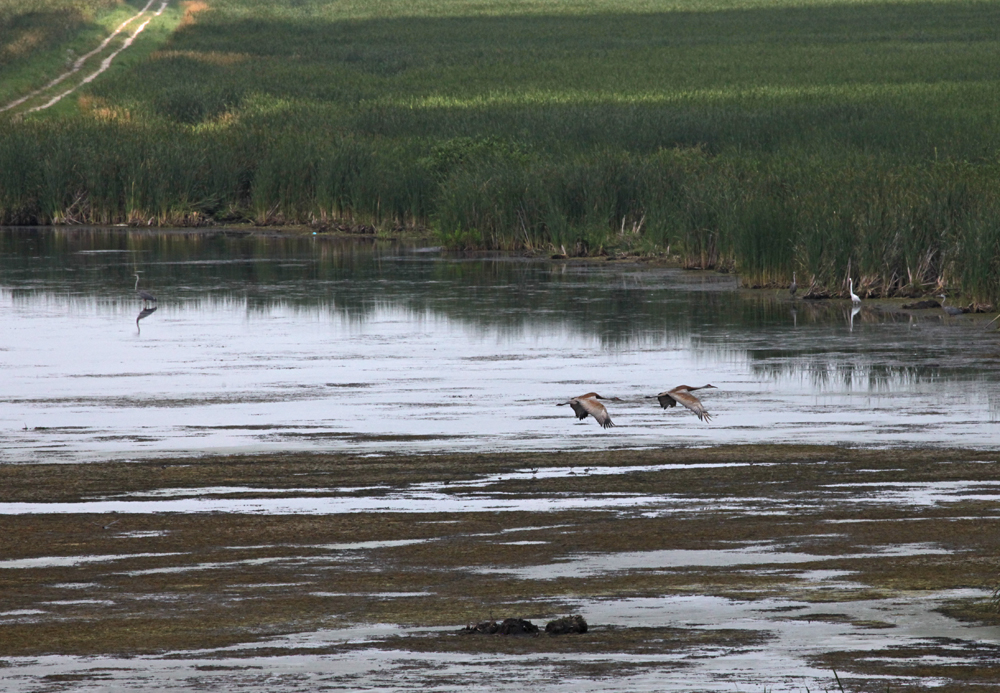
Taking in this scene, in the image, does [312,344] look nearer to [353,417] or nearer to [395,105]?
[353,417]

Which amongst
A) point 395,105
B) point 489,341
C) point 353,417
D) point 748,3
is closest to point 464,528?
point 353,417

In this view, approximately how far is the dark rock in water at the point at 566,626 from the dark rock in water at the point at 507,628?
0.06m

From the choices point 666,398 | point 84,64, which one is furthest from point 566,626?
point 84,64

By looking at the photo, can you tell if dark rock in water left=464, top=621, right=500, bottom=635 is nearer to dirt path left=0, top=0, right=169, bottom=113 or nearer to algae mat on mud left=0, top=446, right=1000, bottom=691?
algae mat on mud left=0, top=446, right=1000, bottom=691

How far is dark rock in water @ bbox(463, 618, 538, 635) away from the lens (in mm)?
→ 7020

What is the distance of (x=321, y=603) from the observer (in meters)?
7.63

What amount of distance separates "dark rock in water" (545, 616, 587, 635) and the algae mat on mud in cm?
8

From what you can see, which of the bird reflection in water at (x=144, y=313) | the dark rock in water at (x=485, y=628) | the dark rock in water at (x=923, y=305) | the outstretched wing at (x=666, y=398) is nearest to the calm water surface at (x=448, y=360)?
the bird reflection in water at (x=144, y=313)

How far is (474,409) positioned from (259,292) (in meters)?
9.99

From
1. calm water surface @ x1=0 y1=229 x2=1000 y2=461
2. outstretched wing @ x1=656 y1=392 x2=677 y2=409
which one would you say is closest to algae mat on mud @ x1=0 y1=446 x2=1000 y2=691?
outstretched wing @ x1=656 y1=392 x2=677 y2=409

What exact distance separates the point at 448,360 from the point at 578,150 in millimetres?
16029

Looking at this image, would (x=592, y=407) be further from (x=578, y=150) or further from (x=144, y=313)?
(x=578, y=150)

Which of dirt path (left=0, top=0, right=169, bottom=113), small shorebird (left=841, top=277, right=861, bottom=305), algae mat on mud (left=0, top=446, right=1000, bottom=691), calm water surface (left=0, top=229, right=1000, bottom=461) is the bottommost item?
algae mat on mud (left=0, top=446, right=1000, bottom=691)

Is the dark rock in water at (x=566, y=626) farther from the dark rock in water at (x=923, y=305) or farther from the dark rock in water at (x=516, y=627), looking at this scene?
the dark rock in water at (x=923, y=305)
